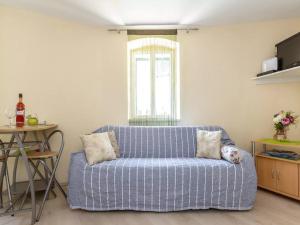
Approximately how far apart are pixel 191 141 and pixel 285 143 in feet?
3.65

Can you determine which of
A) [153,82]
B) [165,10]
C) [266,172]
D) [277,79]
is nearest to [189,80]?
[153,82]

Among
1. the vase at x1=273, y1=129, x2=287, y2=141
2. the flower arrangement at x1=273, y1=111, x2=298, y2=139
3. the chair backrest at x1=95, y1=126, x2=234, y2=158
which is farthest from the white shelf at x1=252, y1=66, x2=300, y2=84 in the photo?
the chair backrest at x1=95, y1=126, x2=234, y2=158

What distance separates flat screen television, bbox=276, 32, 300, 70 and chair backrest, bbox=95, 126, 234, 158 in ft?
3.81

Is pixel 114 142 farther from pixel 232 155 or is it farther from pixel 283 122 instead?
pixel 283 122

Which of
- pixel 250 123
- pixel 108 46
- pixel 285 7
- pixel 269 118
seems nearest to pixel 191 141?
pixel 250 123

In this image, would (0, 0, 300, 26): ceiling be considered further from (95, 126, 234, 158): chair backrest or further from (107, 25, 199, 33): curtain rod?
(95, 126, 234, 158): chair backrest

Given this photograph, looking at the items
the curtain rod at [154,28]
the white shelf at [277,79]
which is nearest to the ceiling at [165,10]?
the curtain rod at [154,28]

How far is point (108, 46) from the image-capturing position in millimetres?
3420

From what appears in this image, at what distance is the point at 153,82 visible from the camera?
3.49 m

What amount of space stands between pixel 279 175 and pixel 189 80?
165 centimetres

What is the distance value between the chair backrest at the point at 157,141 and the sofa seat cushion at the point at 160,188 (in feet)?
1.84

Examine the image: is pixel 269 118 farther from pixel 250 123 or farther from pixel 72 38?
pixel 72 38

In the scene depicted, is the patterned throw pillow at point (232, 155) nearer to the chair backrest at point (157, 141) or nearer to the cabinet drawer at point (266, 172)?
the chair backrest at point (157, 141)

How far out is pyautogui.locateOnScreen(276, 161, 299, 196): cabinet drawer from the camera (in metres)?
2.68
